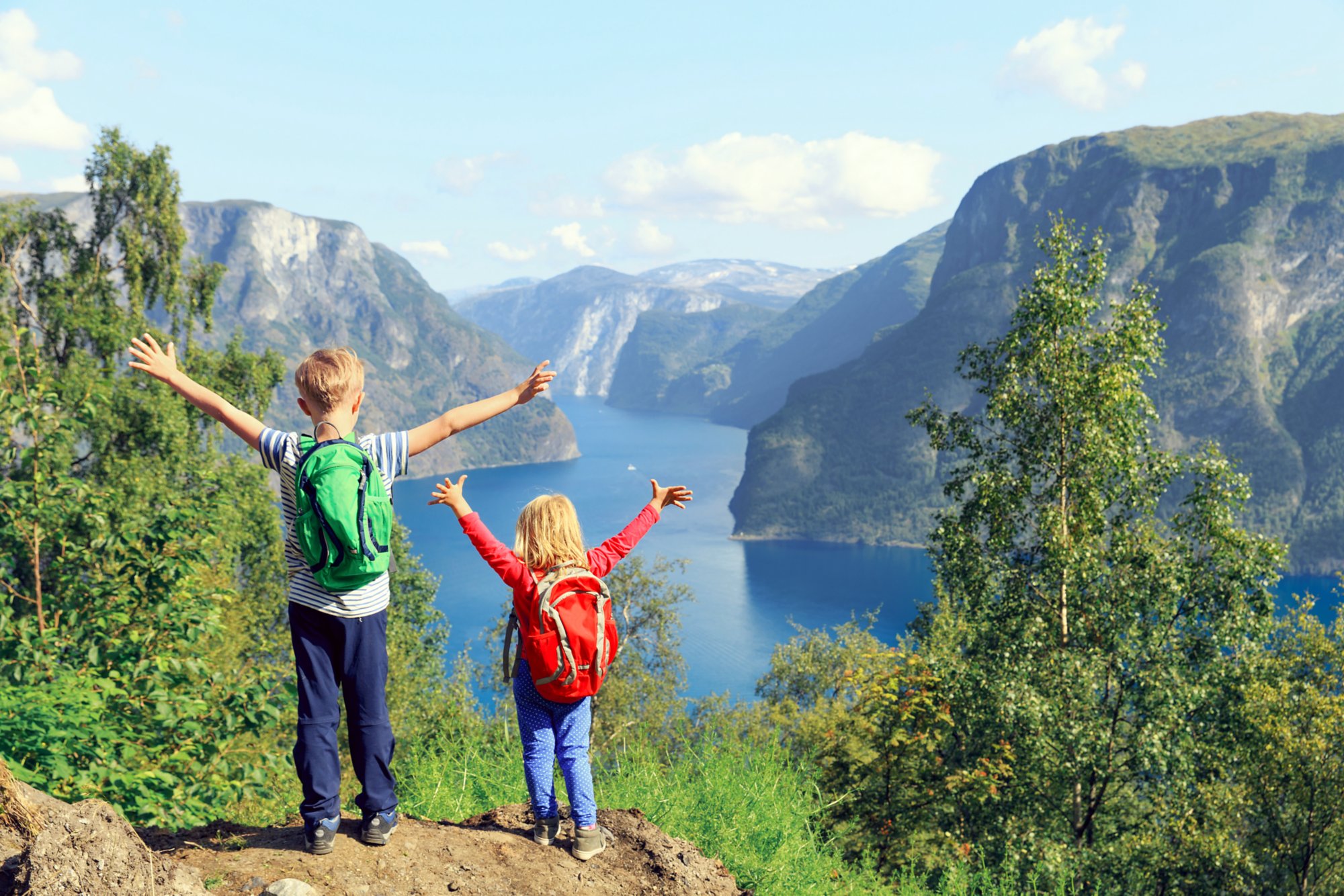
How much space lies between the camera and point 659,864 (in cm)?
442

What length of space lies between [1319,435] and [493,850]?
21875 cm

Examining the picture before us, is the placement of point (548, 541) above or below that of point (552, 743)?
above

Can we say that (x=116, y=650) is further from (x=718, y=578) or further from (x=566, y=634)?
(x=718, y=578)

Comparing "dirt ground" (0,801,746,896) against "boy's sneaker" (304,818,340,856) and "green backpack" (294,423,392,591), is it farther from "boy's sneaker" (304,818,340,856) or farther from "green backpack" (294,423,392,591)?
"green backpack" (294,423,392,591)

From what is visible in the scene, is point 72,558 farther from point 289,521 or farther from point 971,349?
point 971,349

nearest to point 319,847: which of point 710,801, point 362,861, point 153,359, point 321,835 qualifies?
point 321,835

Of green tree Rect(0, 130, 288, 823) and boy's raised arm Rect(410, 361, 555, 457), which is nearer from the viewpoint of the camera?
boy's raised arm Rect(410, 361, 555, 457)

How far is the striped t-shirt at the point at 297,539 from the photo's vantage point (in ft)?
12.5

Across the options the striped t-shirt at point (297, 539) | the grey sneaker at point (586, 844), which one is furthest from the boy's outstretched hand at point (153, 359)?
the grey sneaker at point (586, 844)

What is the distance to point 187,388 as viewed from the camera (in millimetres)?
3893

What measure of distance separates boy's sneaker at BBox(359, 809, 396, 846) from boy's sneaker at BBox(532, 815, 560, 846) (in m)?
0.76

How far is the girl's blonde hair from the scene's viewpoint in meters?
4.29

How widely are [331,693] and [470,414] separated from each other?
1.41 m

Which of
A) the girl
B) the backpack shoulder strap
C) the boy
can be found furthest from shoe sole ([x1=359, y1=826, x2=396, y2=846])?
the backpack shoulder strap
